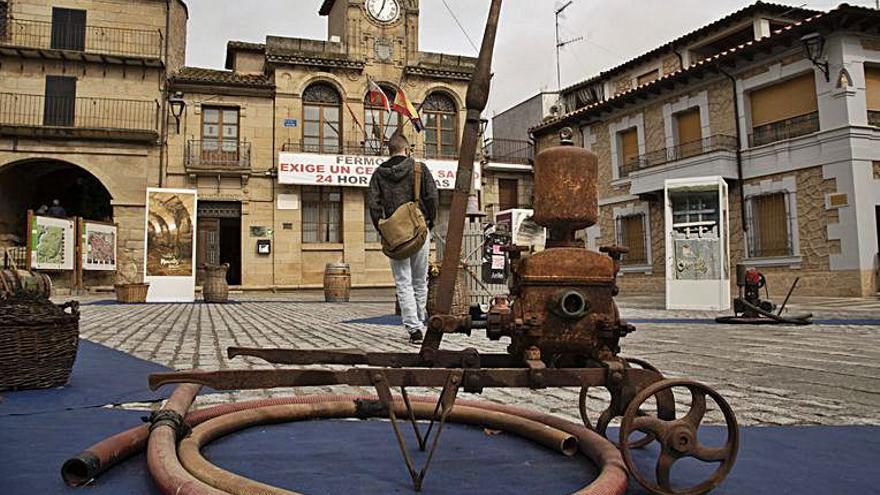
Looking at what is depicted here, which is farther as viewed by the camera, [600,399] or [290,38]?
[290,38]

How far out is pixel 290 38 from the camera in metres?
22.0

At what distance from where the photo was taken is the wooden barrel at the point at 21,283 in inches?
129

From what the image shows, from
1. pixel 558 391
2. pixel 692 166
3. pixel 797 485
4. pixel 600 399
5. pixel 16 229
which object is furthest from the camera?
pixel 16 229

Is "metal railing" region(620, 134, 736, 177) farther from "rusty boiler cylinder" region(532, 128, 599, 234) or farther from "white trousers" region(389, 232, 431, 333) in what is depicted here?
"rusty boiler cylinder" region(532, 128, 599, 234)

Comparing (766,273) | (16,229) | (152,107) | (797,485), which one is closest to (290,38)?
(152,107)

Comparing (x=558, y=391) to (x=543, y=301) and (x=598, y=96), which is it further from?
(x=598, y=96)

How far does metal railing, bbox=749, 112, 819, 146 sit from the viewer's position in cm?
1650

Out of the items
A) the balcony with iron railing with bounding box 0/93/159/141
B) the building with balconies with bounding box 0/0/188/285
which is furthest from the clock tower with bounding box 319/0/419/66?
the balcony with iron railing with bounding box 0/93/159/141

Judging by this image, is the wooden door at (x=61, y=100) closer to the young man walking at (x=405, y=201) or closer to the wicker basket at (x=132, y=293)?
the wicker basket at (x=132, y=293)

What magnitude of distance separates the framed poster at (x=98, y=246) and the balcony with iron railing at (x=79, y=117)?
3.48m

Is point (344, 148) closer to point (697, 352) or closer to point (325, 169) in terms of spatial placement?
point (325, 169)

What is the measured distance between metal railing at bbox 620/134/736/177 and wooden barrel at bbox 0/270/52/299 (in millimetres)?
18083

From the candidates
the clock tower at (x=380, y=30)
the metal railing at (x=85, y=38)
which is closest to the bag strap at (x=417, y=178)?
the clock tower at (x=380, y=30)

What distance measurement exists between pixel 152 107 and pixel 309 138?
5360mm
